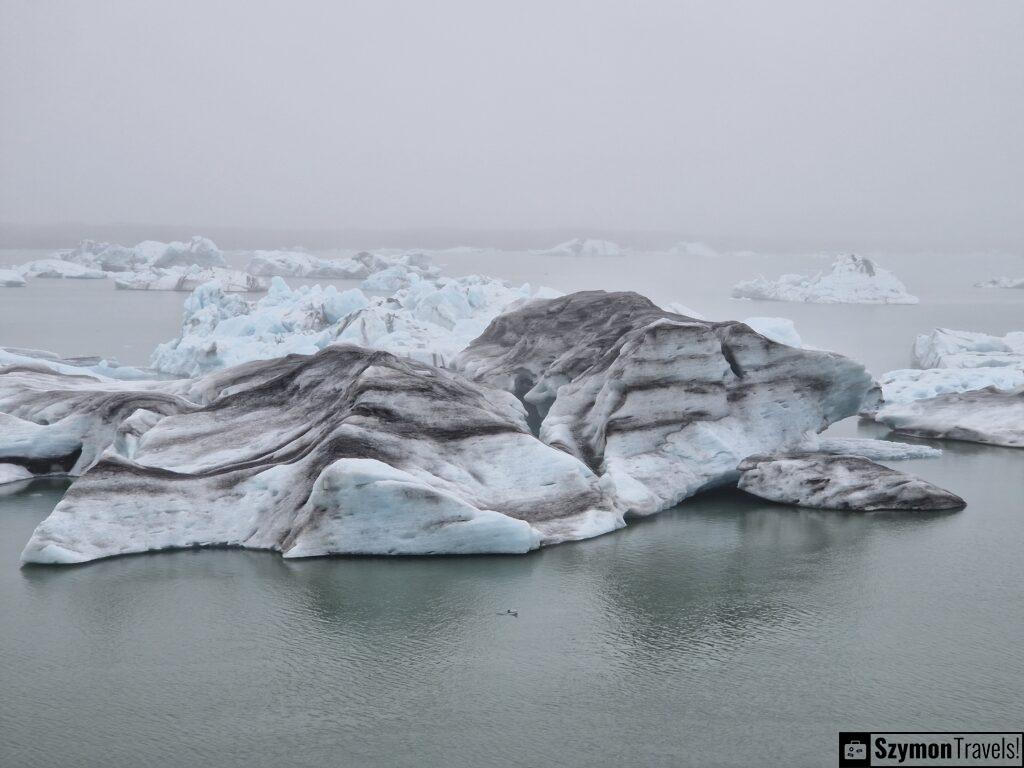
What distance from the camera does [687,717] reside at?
1027 centimetres

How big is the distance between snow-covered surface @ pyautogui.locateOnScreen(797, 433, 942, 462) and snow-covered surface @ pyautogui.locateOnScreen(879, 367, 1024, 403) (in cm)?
489

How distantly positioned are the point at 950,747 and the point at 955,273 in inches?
5098

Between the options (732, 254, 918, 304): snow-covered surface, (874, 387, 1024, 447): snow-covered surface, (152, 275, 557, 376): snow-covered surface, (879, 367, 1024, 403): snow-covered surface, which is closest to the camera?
(874, 387, 1024, 447): snow-covered surface

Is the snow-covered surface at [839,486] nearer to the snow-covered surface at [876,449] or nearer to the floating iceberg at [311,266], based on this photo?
A: the snow-covered surface at [876,449]

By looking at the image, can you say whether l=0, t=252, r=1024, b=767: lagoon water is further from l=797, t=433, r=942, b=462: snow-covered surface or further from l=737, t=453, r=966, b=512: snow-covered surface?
l=797, t=433, r=942, b=462: snow-covered surface

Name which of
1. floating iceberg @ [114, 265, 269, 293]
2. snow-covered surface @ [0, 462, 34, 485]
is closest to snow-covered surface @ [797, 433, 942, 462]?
snow-covered surface @ [0, 462, 34, 485]

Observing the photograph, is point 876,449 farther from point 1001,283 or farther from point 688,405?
point 1001,283

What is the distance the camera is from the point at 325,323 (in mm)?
37125

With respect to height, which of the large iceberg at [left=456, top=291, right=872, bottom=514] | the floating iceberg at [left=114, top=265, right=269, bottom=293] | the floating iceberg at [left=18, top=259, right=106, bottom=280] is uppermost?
the floating iceberg at [left=18, top=259, right=106, bottom=280]

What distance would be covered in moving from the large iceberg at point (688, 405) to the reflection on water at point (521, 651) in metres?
2.13

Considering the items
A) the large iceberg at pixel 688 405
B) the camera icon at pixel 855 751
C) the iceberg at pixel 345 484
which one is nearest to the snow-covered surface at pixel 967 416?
the large iceberg at pixel 688 405

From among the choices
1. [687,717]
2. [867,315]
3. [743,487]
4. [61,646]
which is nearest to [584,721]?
[687,717]

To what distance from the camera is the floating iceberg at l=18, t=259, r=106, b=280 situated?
281ft

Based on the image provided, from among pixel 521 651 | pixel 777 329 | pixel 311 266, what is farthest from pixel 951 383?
pixel 311 266
